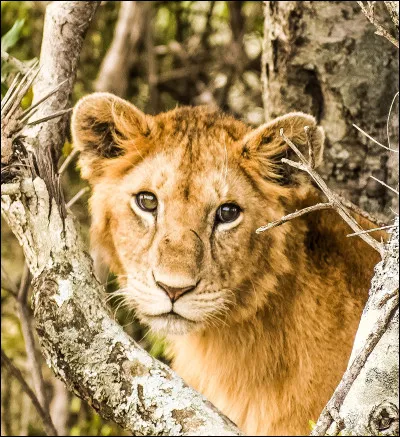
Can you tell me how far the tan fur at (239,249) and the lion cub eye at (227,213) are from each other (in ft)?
0.12

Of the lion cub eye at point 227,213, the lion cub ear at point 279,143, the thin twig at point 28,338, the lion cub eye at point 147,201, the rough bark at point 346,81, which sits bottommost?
the thin twig at point 28,338

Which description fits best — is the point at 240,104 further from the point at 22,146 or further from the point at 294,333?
the point at 22,146

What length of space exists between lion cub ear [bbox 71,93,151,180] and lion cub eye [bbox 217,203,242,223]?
0.52m

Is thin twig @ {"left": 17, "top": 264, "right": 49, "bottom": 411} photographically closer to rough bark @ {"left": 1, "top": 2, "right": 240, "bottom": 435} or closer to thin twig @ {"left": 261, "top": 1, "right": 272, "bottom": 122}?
rough bark @ {"left": 1, "top": 2, "right": 240, "bottom": 435}

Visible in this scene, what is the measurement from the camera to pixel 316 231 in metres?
3.78

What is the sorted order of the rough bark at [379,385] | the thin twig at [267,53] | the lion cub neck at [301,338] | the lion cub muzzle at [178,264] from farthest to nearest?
the thin twig at [267,53], the lion cub neck at [301,338], the lion cub muzzle at [178,264], the rough bark at [379,385]

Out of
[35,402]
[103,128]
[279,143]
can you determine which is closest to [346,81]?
Result: [279,143]

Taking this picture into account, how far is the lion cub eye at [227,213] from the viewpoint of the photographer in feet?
11.5

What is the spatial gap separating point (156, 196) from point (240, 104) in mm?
3519

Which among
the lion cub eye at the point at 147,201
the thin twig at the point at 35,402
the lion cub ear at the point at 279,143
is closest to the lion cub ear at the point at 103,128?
the lion cub eye at the point at 147,201

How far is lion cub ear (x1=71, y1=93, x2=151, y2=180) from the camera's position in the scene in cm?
354

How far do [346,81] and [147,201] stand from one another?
1.49m

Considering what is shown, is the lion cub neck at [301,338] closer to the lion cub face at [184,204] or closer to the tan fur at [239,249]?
the tan fur at [239,249]

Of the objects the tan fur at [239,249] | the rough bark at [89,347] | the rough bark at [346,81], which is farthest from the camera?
the rough bark at [346,81]
